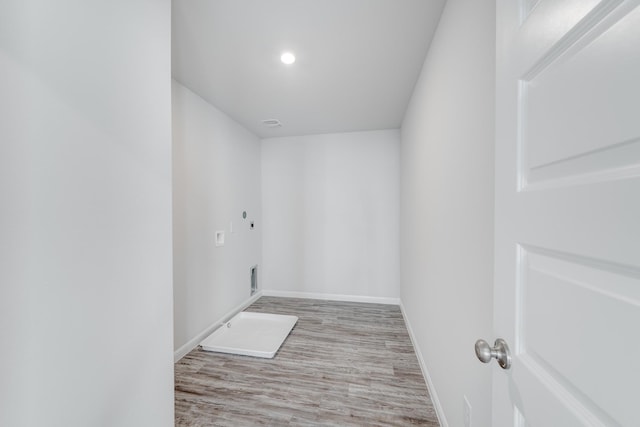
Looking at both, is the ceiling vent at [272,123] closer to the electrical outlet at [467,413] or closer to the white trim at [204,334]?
the white trim at [204,334]

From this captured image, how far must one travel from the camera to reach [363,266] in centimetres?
358

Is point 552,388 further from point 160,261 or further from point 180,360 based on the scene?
point 180,360

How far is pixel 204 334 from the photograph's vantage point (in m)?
2.53

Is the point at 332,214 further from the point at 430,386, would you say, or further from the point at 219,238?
the point at 430,386

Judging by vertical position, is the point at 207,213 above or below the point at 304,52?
below

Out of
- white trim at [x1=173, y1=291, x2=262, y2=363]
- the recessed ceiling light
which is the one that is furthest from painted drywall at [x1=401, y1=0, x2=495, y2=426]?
white trim at [x1=173, y1=291, x2=262, y2=363]

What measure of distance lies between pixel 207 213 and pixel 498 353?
8.60 ft

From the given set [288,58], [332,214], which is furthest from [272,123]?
[332,214]

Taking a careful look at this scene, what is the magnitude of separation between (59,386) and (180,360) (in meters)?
1.61

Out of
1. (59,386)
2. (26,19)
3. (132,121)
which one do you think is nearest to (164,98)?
(132,121)

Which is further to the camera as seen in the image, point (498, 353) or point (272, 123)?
point (272, 123)

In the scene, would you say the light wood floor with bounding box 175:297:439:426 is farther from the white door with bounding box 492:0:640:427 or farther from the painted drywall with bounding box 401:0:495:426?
the white door with bounding box 492:0:640:427

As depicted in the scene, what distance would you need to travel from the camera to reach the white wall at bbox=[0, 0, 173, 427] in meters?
0.71

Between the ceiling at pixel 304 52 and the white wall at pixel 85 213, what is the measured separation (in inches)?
20.8
